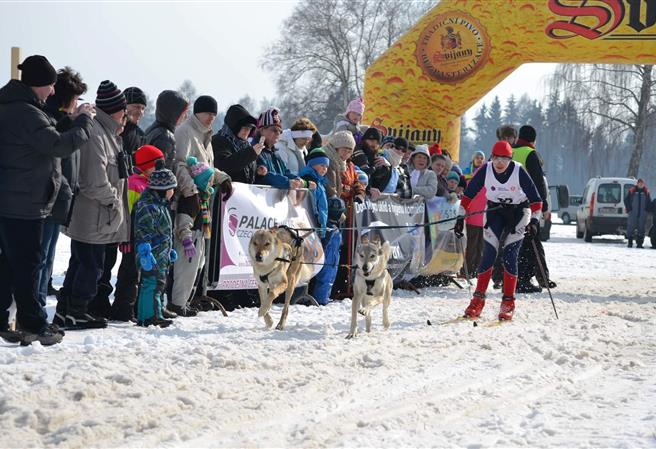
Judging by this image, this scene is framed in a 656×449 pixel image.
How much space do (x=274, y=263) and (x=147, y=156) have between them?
138cm

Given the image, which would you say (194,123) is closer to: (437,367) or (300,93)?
(437,367)

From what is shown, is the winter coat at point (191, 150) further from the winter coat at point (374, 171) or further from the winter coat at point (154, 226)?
the winter coat at point (374, 171)

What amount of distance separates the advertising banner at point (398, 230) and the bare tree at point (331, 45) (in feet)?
103

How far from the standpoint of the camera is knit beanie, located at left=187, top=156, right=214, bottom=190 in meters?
7.69

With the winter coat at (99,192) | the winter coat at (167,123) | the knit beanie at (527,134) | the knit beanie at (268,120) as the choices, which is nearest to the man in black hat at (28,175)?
the winter coat at (99,192)

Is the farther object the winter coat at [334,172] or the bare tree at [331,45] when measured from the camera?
the bare tree at [331,45]

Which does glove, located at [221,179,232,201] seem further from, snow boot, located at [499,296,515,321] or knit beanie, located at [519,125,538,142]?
knit beanie, located at [519,125,538,142]

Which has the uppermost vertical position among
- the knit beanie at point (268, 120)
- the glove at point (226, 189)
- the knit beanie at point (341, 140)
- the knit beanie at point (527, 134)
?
the knit beanie at point (527, 134)

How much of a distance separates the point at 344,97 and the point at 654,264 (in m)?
27.9

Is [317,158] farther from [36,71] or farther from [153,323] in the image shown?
[36,71]

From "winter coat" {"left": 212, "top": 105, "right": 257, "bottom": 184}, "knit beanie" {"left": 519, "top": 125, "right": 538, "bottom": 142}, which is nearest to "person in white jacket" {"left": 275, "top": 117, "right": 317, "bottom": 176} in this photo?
"winter coat" {"left": 212, "top": 105, "right": 257, "bottom": 184}

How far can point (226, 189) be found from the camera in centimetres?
809

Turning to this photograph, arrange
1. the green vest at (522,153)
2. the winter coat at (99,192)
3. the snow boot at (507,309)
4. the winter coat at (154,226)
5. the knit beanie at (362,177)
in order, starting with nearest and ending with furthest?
the winter coat at (99,192) < the winter coat at (154,226) < the snow boot at (507,309) < the knit beanie at (362,177) < the green vest at (522,153)

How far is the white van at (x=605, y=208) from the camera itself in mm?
25922
